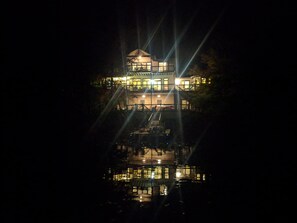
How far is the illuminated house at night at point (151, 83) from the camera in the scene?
4112 cm

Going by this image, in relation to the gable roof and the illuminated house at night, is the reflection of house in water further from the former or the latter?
the gable roof

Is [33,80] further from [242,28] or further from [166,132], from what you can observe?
[242,28]

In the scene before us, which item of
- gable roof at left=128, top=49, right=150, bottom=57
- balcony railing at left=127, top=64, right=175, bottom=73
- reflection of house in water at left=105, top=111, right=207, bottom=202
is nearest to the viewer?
reflection of house in water at left=105, top=111, right=207, bottom=202

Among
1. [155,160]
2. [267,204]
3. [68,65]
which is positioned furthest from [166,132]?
[267,204]

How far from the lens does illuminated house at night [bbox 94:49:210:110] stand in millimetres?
41125

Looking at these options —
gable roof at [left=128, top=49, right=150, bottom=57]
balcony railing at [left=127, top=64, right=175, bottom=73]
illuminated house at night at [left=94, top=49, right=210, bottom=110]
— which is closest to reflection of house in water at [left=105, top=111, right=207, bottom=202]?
illuminated house at night at [left=94, top=49, right=210, bottom=110]

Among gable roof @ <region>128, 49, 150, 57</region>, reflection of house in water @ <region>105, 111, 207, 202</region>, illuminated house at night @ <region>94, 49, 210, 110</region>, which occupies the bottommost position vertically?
reflection of house in water @ <region>105, 111, 207, 202</region>

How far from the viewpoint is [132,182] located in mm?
13773

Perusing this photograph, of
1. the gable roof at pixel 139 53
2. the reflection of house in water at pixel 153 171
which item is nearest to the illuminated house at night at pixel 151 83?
the gable roof at pixel 139 53

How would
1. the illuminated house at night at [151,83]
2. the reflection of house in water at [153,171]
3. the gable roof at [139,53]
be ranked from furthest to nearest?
1. the gable roof at [139,53]
2. the illuminated house at night at [151,83]
3. the reflection of house in water at [153,171]

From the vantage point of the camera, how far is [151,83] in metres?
42.2

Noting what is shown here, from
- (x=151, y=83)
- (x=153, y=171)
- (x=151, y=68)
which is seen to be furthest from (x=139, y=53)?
(x=153, y=171)

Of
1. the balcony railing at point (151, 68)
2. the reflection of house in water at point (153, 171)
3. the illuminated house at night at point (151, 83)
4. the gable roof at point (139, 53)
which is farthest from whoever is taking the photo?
the gable roof at point (139, 53)

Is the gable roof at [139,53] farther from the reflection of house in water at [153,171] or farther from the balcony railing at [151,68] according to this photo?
the reflection of house in water at [153,171]
